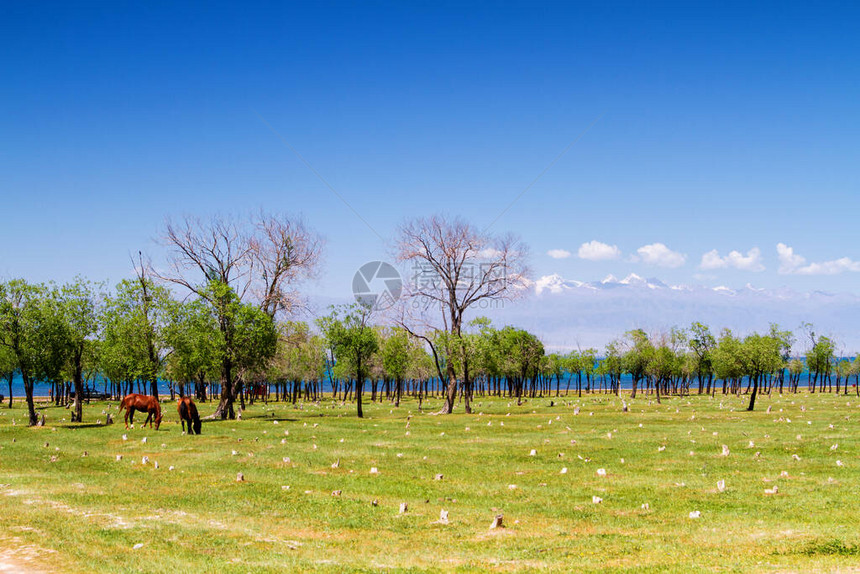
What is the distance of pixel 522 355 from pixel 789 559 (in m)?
102

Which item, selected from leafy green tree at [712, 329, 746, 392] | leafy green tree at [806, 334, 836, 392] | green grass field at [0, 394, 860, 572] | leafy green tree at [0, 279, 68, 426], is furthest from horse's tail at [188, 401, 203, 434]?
leafy green tree at [806, 334, 836, 392]

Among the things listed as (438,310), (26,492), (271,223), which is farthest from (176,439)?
(438,310)

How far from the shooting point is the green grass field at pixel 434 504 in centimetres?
1294

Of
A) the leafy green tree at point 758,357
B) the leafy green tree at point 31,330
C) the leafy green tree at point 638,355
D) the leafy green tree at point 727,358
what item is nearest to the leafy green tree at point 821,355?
the leafy green tree at point 727,358

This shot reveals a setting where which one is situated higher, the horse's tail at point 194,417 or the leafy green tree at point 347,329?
the leafy green tree at point 347,329

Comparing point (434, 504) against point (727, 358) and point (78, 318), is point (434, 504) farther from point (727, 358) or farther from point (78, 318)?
point (727, 358)

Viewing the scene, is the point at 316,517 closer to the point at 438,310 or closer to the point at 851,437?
the point at 851,437

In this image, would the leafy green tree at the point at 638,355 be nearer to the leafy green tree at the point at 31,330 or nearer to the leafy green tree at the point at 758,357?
the leafy green tree at the point at 758,357

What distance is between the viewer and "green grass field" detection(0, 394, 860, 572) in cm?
1294

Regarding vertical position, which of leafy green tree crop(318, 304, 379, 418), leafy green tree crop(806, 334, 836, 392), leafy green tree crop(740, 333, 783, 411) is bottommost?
leafy green tree crop(806, 334, 836, 392)

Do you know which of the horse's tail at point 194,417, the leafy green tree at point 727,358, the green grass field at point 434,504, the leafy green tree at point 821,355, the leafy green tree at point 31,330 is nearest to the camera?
the green grass field at point 434,504

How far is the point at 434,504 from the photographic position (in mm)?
18547

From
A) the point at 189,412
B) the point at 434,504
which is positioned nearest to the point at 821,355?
the point at 189,412

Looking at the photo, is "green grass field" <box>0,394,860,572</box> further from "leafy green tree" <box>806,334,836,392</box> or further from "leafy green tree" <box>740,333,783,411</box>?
"leafy green tree" <box>806,334,836,392</box>
